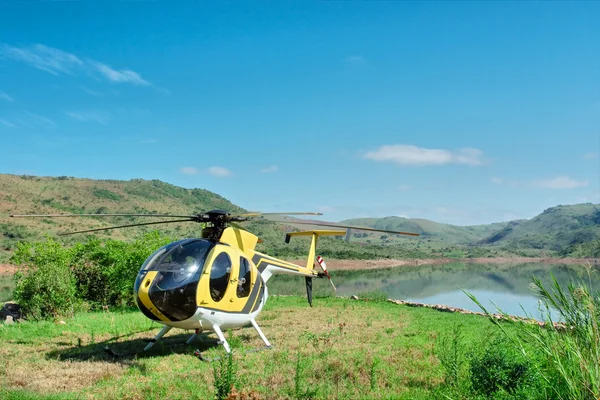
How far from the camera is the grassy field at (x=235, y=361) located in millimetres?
7656

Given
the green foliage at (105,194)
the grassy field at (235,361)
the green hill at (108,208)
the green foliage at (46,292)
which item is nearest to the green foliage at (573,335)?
the grassy field at (235,361)

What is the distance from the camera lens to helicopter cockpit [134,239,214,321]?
377 inches

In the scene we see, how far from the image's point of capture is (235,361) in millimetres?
9781

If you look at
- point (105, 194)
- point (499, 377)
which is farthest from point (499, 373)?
point (105, 194)

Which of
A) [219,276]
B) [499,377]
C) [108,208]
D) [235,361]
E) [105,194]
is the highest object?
[105,194]

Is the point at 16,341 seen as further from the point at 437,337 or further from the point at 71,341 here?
the point at 437,337

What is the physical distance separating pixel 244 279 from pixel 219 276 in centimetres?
98

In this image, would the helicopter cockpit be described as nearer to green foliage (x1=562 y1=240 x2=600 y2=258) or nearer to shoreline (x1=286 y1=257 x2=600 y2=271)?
shoreline (x1=286 y1=257 x2=600 y2=271)

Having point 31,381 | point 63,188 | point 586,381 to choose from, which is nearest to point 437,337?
point 586,381

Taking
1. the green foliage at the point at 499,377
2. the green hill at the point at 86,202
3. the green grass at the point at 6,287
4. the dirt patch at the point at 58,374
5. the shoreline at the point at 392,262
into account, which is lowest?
the green grass at the point at 6,287

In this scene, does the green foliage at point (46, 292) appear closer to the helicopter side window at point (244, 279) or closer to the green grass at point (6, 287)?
the helicopter side window at point (244, 279)

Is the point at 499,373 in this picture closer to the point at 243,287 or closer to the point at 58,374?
the point at 243,287

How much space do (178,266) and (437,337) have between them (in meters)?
7.81

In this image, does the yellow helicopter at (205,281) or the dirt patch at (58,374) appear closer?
the dirt patch at (58,374)
